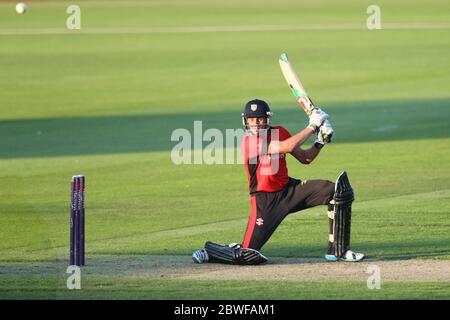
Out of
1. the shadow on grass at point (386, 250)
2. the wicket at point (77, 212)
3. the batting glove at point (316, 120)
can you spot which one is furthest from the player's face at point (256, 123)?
the wicket at point (77, 212)

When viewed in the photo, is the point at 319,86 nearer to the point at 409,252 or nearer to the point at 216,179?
the point at 216,179

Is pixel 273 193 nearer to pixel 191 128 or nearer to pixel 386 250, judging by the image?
pixel 386 250

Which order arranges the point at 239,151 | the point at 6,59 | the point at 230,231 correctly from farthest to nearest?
1. the point at 6,59
2. the point at 239,151
3. the point at 230,231

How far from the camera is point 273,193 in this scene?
1391 centimetres

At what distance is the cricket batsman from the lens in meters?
13.7

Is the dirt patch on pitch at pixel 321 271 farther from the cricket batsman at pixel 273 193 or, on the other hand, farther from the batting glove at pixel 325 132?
the batting glove at pixel 325 132

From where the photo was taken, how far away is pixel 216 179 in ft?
70.7

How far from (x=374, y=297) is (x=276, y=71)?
28736 mm

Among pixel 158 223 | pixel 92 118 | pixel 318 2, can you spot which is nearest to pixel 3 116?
pixel 92 118

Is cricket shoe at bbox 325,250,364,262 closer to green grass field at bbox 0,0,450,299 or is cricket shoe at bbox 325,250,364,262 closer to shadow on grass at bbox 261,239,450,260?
shadow on grass at bbox 261,239,450,260

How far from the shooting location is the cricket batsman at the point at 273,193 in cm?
1372

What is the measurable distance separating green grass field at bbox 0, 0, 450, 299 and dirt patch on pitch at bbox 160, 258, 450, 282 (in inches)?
10.5

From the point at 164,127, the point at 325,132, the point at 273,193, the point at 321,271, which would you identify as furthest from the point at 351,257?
the point at 164,127
